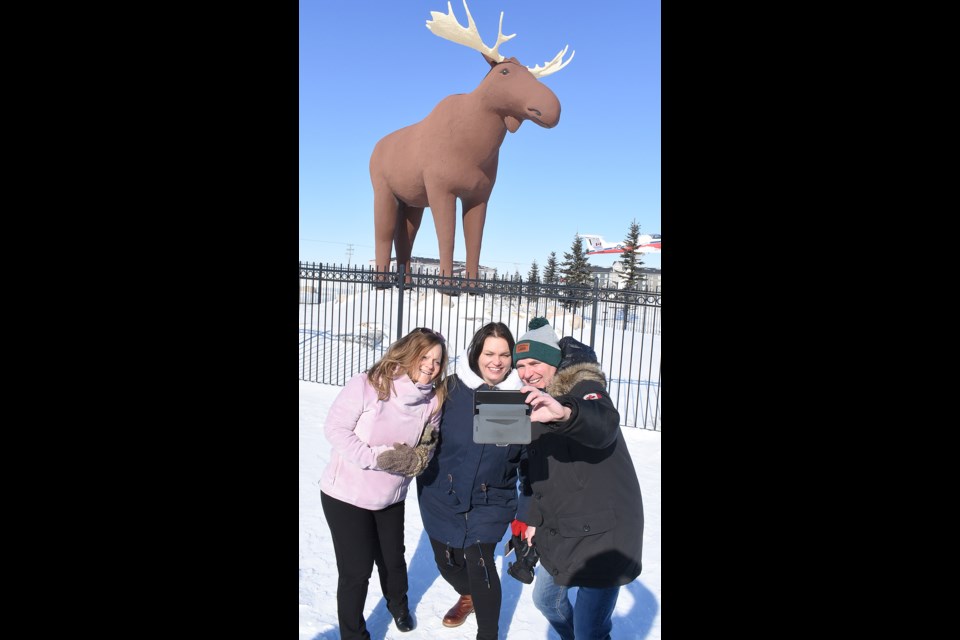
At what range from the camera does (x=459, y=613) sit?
2.85m

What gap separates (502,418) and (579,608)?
0.94 m

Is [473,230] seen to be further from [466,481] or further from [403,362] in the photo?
[466,481]

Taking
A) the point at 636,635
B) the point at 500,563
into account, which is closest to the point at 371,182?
the point at 500,563

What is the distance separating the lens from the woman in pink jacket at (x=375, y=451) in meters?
2.35

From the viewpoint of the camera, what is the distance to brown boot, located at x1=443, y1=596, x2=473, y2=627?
281 cm

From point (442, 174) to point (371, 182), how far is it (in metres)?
2.90

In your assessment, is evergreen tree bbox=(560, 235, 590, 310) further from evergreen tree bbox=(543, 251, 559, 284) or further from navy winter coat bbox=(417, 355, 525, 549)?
navy winter coat bbox=(417, 355, 525, 549)

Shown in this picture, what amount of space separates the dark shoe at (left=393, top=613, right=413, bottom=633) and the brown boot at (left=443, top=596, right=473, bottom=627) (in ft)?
0.65

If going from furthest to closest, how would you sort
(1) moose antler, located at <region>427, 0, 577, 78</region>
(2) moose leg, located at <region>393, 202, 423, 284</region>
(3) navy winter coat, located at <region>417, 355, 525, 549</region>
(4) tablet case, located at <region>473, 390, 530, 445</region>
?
(2) moose leg, located at <region>393, 202, 423, 284</region>, (1) moose antler, located at <region>427, 0, 577, 78</region>, (3) navy winter coat, located at <region>417, 355, 525, 549</region>, (4) tablet case, located at <region>473, 390, 530, 445</region>

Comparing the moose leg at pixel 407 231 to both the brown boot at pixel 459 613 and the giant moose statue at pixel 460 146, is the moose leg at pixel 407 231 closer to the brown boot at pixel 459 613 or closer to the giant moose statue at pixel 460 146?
the giant moose statue at pixel 460 146

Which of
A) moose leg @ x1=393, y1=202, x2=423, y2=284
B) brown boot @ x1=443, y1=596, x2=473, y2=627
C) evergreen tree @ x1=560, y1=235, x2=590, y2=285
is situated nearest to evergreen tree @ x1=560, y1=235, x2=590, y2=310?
evergreen tree @ x1=560, y1=235, x2=590, y2=285

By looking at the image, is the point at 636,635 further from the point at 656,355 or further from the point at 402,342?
the point at 656,355

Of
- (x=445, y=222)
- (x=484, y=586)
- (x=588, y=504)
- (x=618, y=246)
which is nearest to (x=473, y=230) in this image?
(x=445, y=222)

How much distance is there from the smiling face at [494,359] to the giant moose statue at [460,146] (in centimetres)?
818
